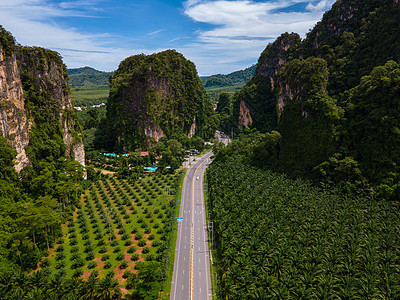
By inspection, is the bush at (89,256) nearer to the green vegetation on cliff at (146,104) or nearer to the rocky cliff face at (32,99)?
the rocky cliff face at (32,99)

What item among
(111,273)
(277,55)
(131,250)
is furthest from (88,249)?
(277,55)

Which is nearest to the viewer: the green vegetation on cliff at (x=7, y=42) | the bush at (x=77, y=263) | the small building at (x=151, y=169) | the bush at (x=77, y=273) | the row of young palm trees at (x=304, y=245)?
the row of young palm trees at (x=304, y=245)

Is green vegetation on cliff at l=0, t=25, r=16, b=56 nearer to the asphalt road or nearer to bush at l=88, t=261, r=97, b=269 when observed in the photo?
bush at l=88, t=261, r=97, b=269

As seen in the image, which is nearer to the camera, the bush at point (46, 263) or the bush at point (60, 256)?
the bush at point (46, 263)

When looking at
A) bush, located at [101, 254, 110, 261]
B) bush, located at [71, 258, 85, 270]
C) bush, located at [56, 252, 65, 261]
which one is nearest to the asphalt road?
bush, located at [101, 254, 110, 261]

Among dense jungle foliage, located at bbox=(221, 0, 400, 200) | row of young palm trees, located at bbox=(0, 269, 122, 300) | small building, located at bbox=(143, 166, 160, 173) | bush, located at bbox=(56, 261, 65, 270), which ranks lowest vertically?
bush, located at bbox=(56, 261, 65, 270)

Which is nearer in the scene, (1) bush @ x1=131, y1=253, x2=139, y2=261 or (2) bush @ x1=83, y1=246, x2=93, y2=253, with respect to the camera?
(1) bush @ x1=131, y1=253, x2=139, y2=261

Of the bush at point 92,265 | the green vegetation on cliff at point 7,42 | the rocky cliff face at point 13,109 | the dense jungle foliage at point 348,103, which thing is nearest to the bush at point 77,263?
the bush at point 92,265
